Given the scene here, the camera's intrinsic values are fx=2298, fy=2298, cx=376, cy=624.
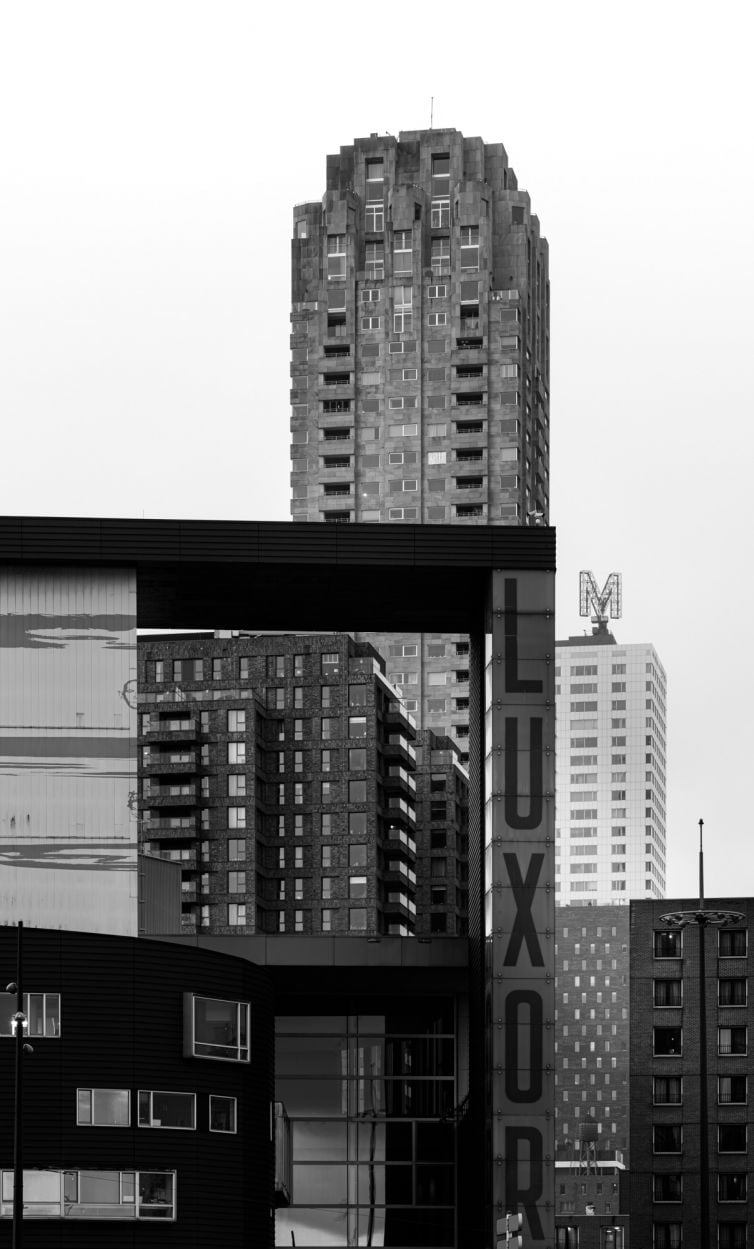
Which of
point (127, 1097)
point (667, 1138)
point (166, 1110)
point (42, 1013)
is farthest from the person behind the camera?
point (667, 1138)

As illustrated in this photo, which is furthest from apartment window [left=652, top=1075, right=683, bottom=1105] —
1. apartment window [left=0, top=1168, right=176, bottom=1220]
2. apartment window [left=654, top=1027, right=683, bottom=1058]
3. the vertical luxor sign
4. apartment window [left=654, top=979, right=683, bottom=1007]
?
apartment window [left=0, top=1168, right=176, bottom=1220]

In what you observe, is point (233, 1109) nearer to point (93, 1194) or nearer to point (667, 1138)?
point (93, 1194)

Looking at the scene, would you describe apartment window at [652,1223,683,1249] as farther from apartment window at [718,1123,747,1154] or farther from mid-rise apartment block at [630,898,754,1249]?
apartment window at [718,1123,747,1154]

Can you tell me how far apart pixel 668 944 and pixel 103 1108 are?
93.6 meters

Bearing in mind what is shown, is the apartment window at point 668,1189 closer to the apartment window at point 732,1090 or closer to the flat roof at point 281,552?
the apartment window at point 732,1090

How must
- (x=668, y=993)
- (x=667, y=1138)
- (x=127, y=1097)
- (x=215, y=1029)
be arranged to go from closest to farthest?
1. (x=127, y=1097)
2. (x=215, y=1029)
3. (x=667, y=1138)
4. (x=668, y=993)

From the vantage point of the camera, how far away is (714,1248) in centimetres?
14188

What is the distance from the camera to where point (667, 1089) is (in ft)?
486

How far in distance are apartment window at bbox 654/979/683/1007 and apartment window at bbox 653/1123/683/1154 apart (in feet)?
25.2

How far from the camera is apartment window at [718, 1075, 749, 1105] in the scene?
146 metres

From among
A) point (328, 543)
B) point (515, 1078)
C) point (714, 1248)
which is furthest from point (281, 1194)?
point (714, 1248)

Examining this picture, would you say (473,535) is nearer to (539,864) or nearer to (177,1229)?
(539,864)

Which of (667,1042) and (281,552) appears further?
(667,1042)

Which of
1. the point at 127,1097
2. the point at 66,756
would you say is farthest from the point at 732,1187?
the point at 127,1097
